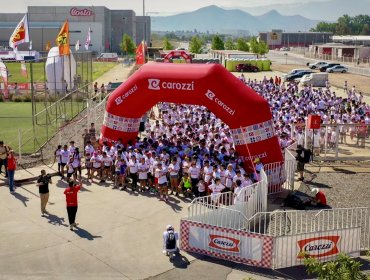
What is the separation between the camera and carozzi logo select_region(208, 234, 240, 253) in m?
11.5

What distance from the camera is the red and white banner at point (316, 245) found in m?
11.1

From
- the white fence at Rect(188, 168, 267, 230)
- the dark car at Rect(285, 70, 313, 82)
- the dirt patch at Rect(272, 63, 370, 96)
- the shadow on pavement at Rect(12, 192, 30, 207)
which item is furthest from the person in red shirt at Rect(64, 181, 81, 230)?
the dark car at Rect(285, 70, 313, 82)

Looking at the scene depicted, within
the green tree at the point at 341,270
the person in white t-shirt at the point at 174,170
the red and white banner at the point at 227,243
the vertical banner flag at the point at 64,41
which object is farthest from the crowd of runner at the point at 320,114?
the green tree at the point at 341,270

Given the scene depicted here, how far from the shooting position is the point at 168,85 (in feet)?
57.0

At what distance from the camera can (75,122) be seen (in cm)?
2725

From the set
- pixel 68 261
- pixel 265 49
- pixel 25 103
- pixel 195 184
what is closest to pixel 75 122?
pixel 25 103

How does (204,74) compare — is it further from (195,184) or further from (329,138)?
(329,138)

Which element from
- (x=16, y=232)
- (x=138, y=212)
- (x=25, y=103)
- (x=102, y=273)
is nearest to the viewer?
(x=102, y=273)

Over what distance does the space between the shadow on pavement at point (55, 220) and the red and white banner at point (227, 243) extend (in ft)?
12.3

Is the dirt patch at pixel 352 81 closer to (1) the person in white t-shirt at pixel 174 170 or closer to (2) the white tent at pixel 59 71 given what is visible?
(2) the white tent at pixel 59 71

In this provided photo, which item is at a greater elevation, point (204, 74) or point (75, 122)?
point (204, 74)

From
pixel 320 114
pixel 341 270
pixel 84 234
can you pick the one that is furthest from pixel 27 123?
pixel 341 270

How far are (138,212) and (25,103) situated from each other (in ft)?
78.5

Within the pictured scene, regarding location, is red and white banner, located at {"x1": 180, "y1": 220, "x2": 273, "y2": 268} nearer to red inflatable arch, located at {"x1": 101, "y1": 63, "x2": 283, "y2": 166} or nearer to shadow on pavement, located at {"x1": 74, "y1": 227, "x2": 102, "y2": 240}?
shadow on pavement, located at {"x1": 74, "y1": 227, "x2": 102, "y2": 240}
